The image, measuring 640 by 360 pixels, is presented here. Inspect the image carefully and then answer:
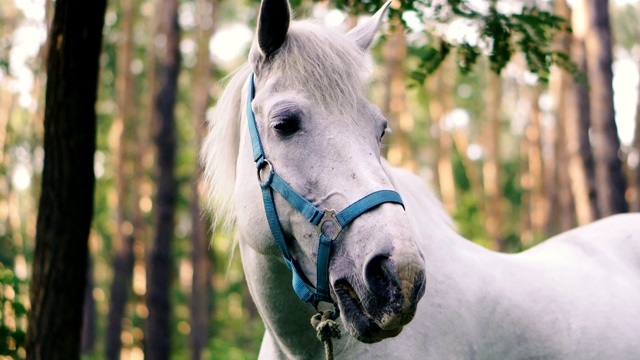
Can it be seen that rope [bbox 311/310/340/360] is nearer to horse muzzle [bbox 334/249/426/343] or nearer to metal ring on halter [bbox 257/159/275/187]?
horse muzzle [bbox 334/249/426/343]

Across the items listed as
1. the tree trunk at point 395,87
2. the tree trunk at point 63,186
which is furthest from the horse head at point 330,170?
→ the tree trunk at point 395,87

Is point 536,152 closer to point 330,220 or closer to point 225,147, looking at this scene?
point 225,147

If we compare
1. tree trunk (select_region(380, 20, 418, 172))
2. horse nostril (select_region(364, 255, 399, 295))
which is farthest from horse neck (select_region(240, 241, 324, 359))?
tree trunk (select_region(380, 20, 418, 172))

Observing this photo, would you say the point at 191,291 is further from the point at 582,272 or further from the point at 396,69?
the point at 582,272

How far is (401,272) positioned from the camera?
6.57ft

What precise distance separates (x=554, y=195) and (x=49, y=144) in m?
20.8

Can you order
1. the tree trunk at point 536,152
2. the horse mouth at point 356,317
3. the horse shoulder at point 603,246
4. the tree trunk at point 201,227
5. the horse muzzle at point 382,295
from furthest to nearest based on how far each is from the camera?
the tree trunk at point 536,152
the tree trunk at point 201,227
the horse shoulder at point 603,246
the horse mouth at point 356,317
the horse muzzle at point 382,295

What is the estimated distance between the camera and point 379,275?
6.83ft

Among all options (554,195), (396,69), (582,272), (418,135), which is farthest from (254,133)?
(418,135)

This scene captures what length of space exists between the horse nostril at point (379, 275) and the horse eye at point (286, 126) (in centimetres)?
66

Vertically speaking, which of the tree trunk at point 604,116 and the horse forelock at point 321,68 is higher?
the horse forelock at point 321,68

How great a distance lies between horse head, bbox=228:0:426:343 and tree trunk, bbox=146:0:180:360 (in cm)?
828

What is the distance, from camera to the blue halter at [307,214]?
2184mm

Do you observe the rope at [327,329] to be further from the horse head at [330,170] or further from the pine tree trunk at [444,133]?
the pine tree trunk at [444,133]
